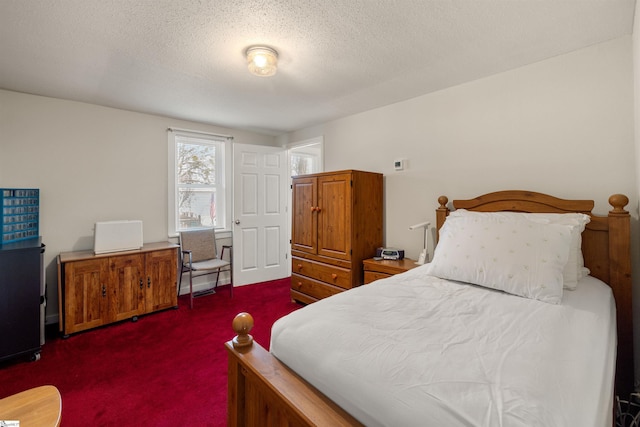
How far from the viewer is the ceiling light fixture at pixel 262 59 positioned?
6.53 ft

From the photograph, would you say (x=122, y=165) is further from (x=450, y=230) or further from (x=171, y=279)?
(x=450, y=230)

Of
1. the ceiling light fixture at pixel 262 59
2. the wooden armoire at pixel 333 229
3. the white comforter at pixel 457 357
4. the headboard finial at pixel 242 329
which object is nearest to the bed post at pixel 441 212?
the wooden armoire at pixel 333 229

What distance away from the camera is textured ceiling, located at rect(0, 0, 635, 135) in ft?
5.32

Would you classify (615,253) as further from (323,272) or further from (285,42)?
(285,42)

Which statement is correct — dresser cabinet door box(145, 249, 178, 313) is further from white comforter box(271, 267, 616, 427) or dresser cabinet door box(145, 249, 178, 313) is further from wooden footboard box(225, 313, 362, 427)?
white comforter box(271, 267, 616, 427)

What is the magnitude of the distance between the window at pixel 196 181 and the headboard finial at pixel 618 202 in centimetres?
400

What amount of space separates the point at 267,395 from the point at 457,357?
0.68 m

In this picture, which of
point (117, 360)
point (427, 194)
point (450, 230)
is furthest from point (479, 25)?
point (117, 360)

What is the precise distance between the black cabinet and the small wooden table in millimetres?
1645

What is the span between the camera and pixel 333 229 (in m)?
3.10

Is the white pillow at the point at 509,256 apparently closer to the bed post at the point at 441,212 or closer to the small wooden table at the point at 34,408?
the bed post at the point at 441,212

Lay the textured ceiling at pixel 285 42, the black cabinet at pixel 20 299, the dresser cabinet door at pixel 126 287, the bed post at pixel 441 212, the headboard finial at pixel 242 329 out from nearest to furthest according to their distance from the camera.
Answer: the headboard finial at pixel 242 329
the textured ceiling at pixel 285 42
the black cabinet at pixel 20 299
the bed post at pixel 441 212
the dresser cabinet door at pixel 126 287

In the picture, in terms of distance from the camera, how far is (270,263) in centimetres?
443

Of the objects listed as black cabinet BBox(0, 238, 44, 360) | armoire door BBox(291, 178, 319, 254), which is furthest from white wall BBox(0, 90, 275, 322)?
armoire door BBox(291, 178, 319, 254)
